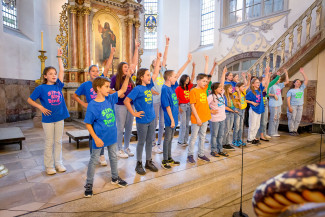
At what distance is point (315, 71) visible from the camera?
685cm

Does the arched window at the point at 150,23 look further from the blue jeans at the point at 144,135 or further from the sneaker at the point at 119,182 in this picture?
the sneaker at the point at 119,182

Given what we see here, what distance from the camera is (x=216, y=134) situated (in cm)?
391

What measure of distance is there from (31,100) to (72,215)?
1652mm

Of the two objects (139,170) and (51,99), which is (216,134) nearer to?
(139,170)

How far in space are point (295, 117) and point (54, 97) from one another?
610 cm

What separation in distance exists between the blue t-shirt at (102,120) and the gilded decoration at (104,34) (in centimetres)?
710

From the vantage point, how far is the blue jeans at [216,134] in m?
3.87

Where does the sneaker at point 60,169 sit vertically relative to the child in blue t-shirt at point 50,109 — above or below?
below

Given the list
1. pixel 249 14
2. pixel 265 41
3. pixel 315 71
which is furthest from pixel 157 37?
pixel 315 71

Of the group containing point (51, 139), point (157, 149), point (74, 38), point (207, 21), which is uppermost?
point (207, 21)

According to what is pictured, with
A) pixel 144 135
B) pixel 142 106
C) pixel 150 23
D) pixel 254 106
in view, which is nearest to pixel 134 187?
pixel 144 135

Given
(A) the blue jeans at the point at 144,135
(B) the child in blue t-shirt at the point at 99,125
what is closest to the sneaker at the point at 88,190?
(B) the child in blue t-shirt at the point at 99,125

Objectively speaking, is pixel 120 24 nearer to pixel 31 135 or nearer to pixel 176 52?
pixel 176 52

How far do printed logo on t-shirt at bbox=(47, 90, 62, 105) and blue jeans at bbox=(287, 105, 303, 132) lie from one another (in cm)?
595
